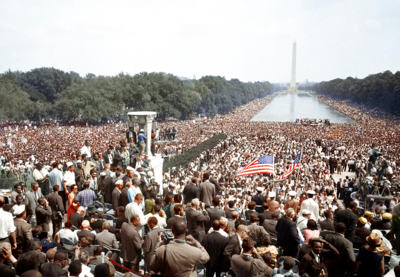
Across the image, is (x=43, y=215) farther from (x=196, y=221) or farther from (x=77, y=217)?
(x=196, y=221)

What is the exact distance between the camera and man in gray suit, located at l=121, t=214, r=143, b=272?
5691 millimetres

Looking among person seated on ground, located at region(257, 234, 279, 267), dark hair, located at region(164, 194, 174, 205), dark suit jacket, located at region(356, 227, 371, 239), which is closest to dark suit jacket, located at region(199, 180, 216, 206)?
dark hair, located at region(164, 194, 174, 205)

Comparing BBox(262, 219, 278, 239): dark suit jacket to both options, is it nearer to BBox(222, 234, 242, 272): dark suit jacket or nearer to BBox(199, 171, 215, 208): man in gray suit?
BBox(222, 234, 242, 272): dark suit jacket

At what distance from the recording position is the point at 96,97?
66.2 metres

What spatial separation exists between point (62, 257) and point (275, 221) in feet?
12.3

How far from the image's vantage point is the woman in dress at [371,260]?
197 inches

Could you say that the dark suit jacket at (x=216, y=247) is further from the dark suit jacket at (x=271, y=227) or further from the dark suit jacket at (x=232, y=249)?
the dark suit jacket at (x=271, y=227)

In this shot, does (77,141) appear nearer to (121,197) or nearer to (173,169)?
(173,169)

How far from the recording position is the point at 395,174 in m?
24.3

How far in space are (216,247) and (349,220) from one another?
2.67 metres

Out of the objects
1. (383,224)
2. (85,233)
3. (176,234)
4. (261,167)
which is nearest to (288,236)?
(383,224)

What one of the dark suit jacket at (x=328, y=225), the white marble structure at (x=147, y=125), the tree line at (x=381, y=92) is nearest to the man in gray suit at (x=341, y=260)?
the dark suit jacket at (x=328, y=225)

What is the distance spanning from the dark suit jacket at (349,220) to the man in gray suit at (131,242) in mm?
3684

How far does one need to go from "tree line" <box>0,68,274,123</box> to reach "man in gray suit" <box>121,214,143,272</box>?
61.2 meters
